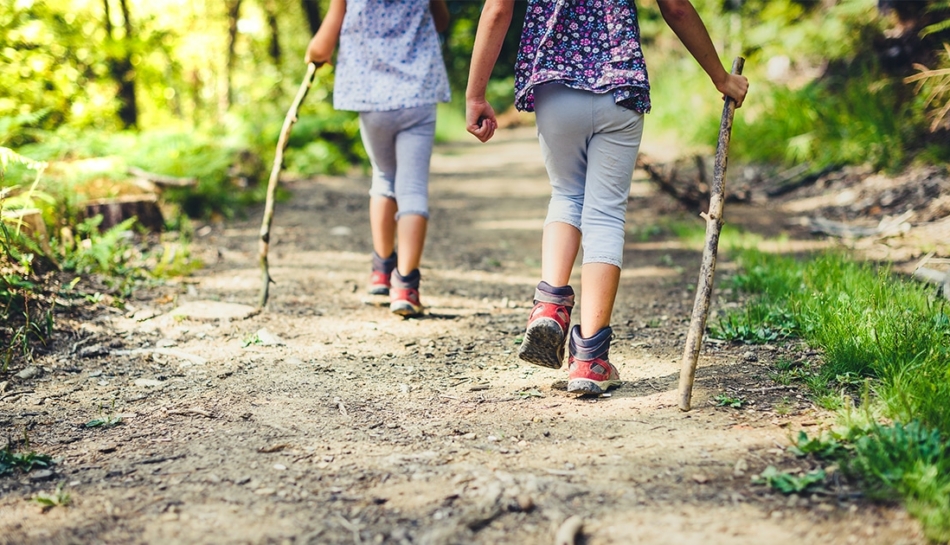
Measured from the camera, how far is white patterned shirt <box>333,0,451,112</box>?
3.87m

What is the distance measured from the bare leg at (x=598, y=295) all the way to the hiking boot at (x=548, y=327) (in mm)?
78

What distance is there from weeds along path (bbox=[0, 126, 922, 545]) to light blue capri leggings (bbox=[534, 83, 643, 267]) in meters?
0.62

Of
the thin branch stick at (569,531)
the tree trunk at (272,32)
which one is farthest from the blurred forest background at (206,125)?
the tree trunk at (272,32)

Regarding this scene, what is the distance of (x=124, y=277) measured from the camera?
14.6 ft

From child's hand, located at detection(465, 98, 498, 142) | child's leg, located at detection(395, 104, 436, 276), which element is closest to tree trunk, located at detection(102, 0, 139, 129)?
child's leg, located at detection(395, 104, 436, 276)

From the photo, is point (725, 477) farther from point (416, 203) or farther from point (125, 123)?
point (125, 123)

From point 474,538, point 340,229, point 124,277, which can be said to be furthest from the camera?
point 340,229

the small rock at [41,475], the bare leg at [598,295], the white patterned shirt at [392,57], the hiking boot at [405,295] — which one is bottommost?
the small rock at [41,475]

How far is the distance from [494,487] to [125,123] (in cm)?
836

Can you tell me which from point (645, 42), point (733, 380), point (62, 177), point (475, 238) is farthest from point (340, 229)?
point (645, 42)

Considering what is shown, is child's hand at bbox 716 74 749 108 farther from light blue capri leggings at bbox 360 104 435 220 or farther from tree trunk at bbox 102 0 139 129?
tree trunk at bbox 102 0 139 129

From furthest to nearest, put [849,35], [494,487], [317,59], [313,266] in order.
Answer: [849,35] → [313,266] → [317,59] → [494,487]

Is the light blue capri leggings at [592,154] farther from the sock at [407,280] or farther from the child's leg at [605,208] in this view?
the sock at [407,280]

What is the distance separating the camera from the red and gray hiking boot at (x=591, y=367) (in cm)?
275
